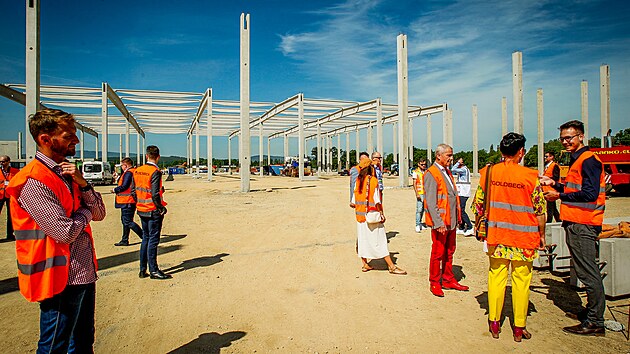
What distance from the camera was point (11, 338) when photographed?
358 centimetres

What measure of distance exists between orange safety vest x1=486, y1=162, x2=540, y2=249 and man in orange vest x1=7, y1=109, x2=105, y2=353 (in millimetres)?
3386

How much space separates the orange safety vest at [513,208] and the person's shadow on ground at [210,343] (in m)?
2.69

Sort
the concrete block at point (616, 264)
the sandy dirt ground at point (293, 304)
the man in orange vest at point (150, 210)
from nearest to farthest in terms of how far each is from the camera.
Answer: the sandy dirt ground at point (293, 304) < the concrete block at point (616, 264) < the man in orange vest at point (150, 210)

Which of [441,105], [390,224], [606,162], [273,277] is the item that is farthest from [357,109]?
[273,277]

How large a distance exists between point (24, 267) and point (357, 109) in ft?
101

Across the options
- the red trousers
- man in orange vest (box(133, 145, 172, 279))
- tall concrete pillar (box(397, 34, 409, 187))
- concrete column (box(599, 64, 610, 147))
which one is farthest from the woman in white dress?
concrete column (box(599, 64, 610, 147))

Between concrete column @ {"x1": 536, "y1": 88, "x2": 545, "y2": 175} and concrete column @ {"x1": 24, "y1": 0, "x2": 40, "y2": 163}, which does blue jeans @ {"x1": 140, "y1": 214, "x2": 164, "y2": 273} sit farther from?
concrete column @ {"x1": 536, "y1": 88, "x2": 545, "y2": 175}

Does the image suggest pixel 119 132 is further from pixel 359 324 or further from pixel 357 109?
pixel 359 324

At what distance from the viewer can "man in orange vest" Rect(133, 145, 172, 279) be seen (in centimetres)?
528

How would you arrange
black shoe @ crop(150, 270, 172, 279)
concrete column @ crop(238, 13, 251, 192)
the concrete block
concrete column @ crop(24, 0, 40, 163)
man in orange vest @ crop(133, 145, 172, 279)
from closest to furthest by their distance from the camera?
the concrete block < man in orange vest @ crop(133, 145, 172, 279) < black shoe @ crop(150, 270, 172, 279) < concrete column @ crop(24, 0, 40, 163) < concrete column @ crop(238, 13, 251, 192)

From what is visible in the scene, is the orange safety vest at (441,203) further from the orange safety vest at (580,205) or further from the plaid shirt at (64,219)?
the plaid shirt at (64,219)

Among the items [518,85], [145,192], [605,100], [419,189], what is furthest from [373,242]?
[605,100]

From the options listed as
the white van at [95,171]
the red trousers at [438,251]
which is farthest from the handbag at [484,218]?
the white van at [95,171]

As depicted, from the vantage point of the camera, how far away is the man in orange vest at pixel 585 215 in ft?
11.7
